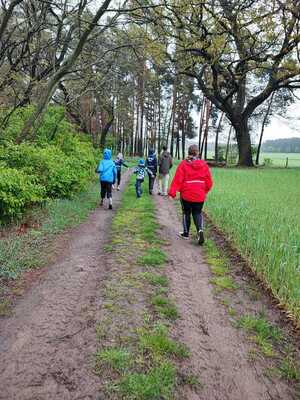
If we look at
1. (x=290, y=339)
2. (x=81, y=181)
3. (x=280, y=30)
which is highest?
(x=280, y=30)

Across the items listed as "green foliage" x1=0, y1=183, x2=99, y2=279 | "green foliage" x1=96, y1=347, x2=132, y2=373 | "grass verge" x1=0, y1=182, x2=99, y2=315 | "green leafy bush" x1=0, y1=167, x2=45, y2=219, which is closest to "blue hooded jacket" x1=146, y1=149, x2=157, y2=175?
"green foliage" x1=0, y1=183, x2=99, y2=279

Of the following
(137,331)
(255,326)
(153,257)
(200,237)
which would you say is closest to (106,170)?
(200,237)

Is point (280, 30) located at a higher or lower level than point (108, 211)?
higher

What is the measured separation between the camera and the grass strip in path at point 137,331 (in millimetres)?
2881

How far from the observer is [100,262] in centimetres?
588

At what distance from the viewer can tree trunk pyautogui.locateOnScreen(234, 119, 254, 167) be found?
31.1m

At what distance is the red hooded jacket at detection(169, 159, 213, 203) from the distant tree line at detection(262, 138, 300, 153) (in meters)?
107

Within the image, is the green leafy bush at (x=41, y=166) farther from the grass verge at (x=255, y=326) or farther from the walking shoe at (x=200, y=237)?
the grass verge at (x=255, y=326)

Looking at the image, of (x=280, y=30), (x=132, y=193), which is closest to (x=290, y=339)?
(x=132, y=193)

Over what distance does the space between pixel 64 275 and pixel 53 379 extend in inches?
95.5

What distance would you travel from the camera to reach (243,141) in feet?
104

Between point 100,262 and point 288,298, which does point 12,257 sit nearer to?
point 100,262

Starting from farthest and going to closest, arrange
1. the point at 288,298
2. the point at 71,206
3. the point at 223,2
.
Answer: the point at 223,2 < the point at 71,206 < the point at 288,298

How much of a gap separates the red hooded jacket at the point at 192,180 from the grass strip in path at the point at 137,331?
142 centimetres
